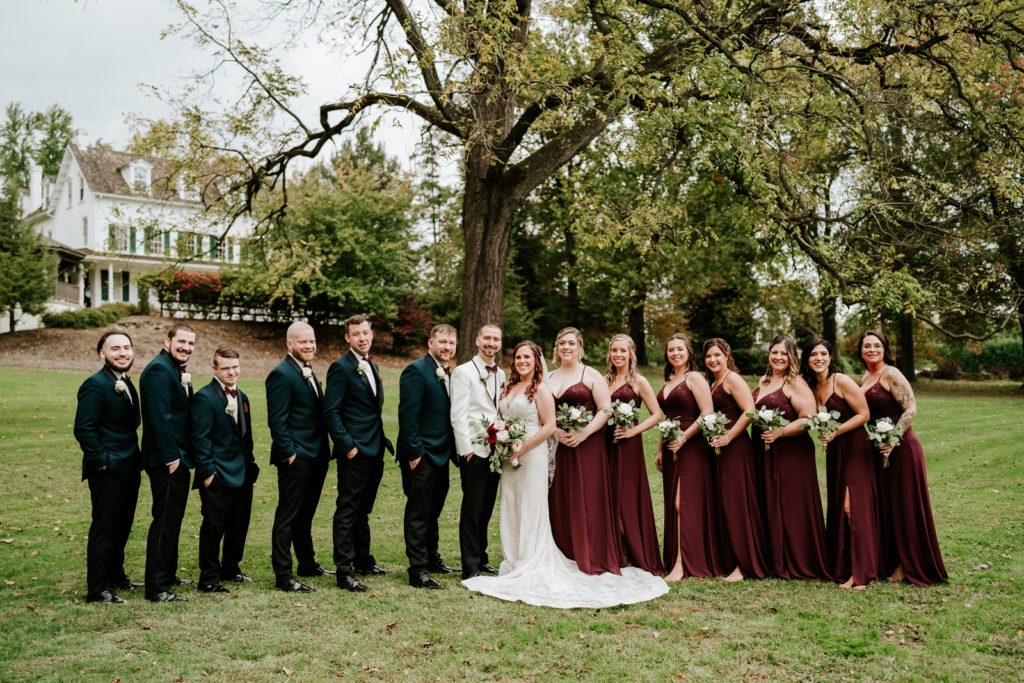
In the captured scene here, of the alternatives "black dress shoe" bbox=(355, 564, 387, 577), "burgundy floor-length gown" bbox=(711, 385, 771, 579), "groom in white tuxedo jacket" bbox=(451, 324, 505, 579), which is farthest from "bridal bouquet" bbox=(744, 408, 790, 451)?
"black dress shoe" bbox=(355, 564, 387, 577)

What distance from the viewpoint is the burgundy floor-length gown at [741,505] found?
7.90m

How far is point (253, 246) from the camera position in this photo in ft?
58.9

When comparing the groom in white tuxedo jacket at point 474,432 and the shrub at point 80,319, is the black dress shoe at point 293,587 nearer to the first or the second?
the groom in white tuxedo jacket at point 474,432

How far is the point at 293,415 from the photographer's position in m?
7.42

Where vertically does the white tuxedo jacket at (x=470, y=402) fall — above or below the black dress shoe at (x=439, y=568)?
above

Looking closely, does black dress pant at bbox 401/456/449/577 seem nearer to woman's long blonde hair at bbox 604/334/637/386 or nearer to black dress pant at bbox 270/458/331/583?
black dress pant at bbox 270/458/331/583

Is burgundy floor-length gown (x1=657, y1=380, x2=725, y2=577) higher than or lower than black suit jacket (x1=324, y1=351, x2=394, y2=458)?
lower

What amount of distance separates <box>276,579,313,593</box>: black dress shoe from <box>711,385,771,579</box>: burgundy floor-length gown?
3.97 metres

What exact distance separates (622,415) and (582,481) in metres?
0.75

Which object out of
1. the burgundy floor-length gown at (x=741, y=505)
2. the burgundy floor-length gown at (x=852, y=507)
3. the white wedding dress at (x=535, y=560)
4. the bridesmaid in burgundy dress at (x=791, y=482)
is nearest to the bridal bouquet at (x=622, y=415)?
the white wedding dress at (x=535, y=560)

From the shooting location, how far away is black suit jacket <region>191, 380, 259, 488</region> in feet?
23.3

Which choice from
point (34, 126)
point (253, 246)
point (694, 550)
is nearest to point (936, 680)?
point (694, 550)

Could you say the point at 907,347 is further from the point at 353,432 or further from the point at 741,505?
the point at 353,432

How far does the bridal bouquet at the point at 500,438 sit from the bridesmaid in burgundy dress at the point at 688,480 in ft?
5.39
